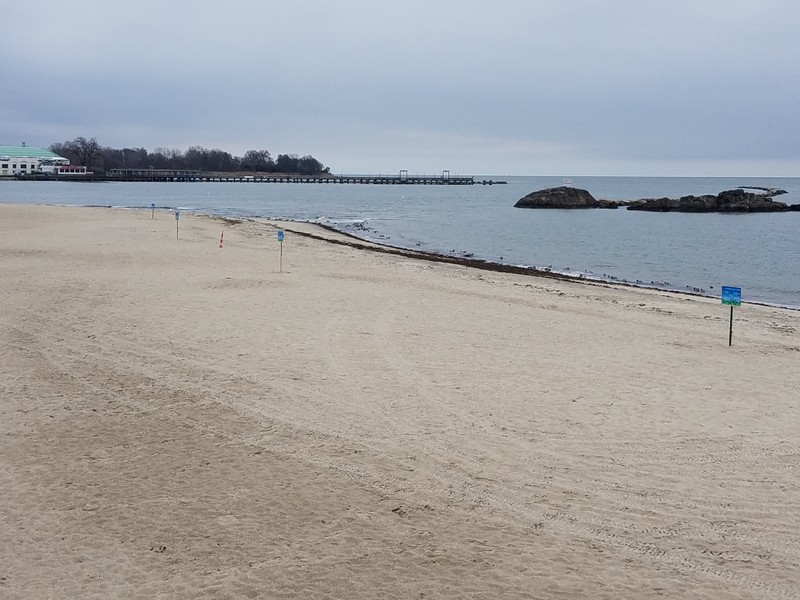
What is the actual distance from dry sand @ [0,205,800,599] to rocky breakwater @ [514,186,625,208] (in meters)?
74.6

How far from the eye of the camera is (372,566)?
5.06m

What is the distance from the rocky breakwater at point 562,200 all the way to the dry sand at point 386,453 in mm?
74578

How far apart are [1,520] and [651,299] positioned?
1716 cm

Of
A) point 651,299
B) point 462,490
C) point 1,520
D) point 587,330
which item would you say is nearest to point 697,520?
point 462,490

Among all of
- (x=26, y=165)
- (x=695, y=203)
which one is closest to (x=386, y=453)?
(x=695, y=203)

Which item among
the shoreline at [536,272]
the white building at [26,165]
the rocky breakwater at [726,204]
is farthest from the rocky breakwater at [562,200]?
the white building at [26,165]

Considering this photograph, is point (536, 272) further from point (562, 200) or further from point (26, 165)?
point (26, 165)

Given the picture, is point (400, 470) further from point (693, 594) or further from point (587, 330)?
point (587, 330)

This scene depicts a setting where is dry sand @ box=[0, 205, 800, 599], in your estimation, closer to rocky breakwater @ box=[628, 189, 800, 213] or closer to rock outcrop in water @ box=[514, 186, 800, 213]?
rocky breakwater @ box=[628, 189, 800, 213]

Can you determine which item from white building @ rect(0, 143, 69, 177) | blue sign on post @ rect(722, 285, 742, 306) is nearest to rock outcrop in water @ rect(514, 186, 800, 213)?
blue sign on post @ rect(722, 285, 742, 306)

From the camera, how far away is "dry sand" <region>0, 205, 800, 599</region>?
5.05 meters

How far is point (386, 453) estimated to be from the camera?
7.11 metres

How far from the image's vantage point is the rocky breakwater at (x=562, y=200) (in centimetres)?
8700

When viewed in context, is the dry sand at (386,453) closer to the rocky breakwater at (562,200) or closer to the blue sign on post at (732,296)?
the blue sign on post at (732,296)
